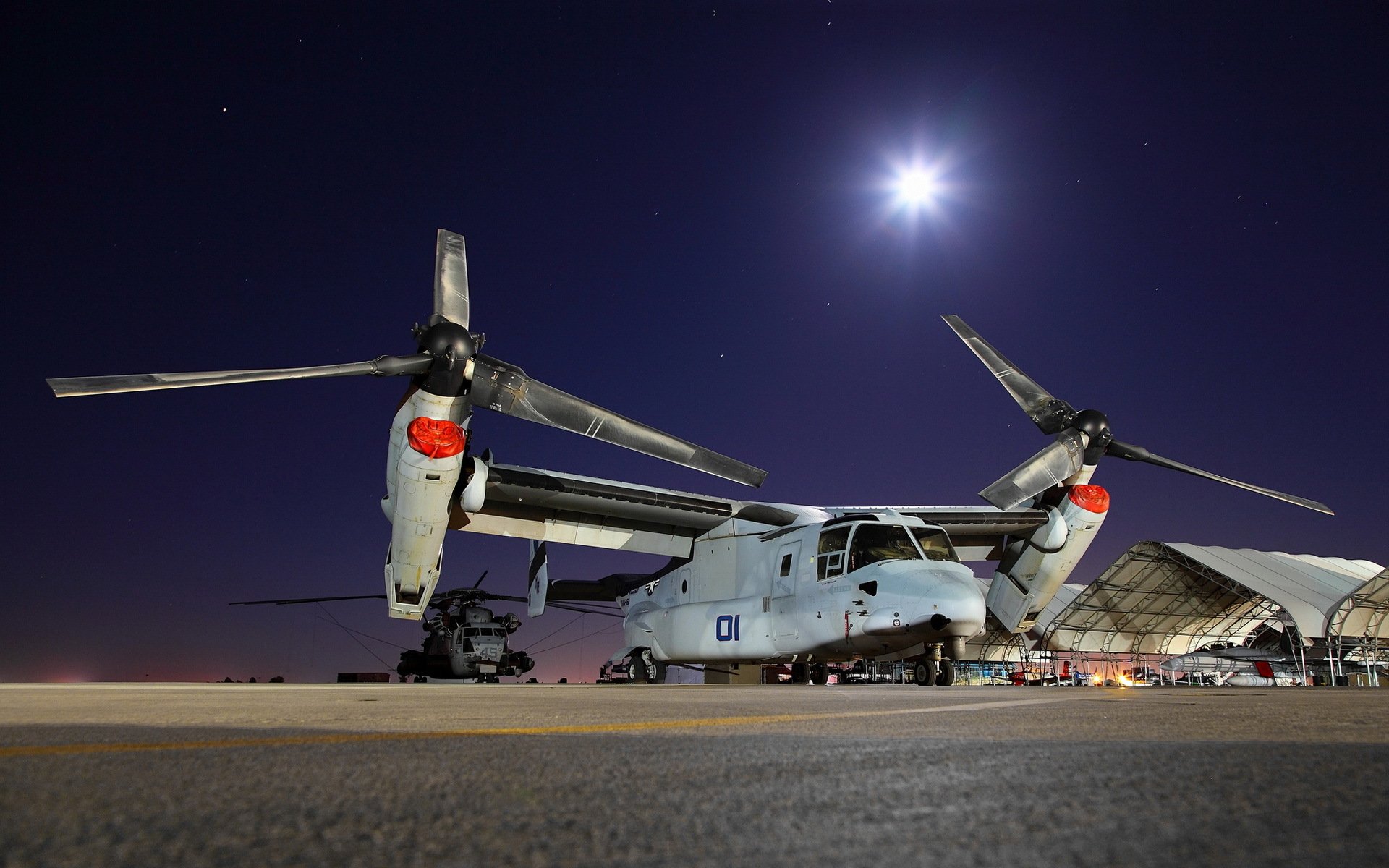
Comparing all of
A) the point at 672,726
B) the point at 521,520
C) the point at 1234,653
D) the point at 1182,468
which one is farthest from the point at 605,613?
the point at 1234,653

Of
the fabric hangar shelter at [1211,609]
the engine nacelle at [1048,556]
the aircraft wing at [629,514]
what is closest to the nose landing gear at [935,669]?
the aircraft wing at [629,514]

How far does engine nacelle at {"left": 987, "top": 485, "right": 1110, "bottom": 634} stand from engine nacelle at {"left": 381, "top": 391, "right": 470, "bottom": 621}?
1192 centimetres

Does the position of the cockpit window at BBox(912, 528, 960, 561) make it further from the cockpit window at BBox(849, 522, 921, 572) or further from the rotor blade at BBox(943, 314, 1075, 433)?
the rotor blade at BBox(943, 314, 1075, 433)

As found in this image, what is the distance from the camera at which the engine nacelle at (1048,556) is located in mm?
16625

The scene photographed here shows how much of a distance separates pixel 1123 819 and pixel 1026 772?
0.59m

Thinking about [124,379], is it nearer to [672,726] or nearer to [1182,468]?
[672,726]

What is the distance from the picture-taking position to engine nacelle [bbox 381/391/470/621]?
1182 centimetres

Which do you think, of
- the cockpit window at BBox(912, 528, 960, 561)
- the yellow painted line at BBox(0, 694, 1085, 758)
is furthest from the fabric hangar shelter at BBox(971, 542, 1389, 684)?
the yellow painted line at BBox(0, 694, 1085, 758)

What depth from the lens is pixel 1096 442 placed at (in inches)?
654

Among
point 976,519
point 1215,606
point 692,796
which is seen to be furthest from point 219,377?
point 1215,606

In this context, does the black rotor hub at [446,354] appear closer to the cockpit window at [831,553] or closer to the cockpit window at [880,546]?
the cockpit window at [831,553]

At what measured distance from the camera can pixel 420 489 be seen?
12164mm

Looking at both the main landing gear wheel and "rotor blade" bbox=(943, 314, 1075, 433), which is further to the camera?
"rotor blade" bbox=(943, 314, 1075, 433)

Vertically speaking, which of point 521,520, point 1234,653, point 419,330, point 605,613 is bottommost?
point 1234,653
